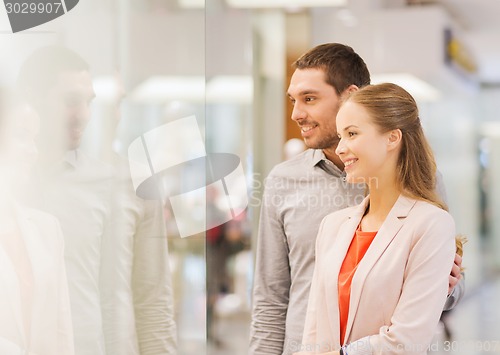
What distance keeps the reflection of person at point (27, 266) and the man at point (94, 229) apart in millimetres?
43

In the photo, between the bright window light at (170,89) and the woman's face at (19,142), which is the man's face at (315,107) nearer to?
the bright window light at (170,89)

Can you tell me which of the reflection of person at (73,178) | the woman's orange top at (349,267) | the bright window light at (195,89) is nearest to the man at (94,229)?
the reflection of person at (73,178)

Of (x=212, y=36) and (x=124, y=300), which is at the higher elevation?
(x=212, y=36)

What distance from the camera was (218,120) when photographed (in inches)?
100.0

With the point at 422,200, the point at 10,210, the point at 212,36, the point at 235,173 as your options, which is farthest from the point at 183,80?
the point at 422,200

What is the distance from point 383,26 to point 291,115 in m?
0.40

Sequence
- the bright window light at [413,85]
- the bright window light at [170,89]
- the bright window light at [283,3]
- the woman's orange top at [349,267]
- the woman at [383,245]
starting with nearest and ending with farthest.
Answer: the woman at [383,245] → the woman's orange top at [349,267] → the bright window light at [413,85] → the bright window light at [283,3] → the bright window light at [170,89]

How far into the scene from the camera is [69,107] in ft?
8.80

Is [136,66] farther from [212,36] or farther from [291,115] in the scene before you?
[291,115]

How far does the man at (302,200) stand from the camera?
2.28 metres

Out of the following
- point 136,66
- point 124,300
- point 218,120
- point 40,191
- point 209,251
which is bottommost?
point 124,300

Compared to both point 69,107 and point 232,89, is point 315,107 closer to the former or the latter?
point 232,89

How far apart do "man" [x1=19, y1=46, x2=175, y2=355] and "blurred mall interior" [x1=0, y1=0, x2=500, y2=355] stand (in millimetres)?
50

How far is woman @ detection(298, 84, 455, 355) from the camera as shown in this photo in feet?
6.50
